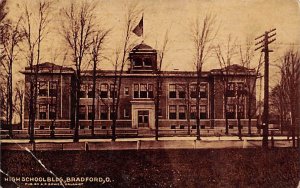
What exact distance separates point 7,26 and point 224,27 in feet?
4.15

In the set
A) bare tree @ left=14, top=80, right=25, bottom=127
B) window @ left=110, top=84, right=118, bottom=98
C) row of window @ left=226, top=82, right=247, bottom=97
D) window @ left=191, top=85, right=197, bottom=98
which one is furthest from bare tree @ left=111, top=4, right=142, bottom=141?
row of window @ left=226, top=82, right=247, bottom=97

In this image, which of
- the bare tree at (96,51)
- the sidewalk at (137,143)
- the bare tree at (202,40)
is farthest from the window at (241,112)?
the bare tree at (96,51)

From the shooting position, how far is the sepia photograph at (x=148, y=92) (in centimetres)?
293

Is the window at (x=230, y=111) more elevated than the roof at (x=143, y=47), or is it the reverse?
the roof at (x=143, y=47)

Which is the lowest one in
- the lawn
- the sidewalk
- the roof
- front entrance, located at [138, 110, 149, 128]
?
the lawn

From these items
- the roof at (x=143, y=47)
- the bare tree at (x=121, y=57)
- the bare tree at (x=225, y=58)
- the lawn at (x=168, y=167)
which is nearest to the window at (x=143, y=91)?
the bare tree at (x=121, y=57)

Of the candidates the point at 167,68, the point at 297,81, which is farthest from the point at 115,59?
the point at 297,81

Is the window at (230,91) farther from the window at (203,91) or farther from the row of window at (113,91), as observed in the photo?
the row of window at (113,91)

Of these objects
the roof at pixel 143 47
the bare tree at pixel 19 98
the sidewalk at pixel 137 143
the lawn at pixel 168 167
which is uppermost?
the roof at pixel 143 47

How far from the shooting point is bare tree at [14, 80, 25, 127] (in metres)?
2.93

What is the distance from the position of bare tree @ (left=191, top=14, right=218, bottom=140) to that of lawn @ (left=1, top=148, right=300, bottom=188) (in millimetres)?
276

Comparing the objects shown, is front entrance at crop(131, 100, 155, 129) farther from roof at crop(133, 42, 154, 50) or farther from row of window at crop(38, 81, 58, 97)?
row of window at crop(38, 81, 58, 97)

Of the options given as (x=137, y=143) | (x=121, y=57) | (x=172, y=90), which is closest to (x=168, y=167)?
(x=137, y=143)

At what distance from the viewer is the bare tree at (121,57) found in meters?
2.95
